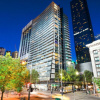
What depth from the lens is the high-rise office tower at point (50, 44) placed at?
304 feet

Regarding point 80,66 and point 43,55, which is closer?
point 80,66

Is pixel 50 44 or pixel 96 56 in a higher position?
pixel 50 44

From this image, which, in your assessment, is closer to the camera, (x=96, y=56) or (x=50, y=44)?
(x=96, y=56)

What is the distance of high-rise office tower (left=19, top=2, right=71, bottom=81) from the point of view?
304 feet

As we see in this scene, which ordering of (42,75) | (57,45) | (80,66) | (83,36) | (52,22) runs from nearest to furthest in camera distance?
(80,66) < (42,75) < (57,45) < (52,22) < (83,36)

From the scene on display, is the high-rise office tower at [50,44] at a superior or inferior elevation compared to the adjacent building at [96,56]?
superior

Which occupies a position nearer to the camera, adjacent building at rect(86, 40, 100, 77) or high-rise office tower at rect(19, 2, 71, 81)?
adjacent building at rect(86, 40, 100, 77)

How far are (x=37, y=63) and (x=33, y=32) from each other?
5201 centimetres

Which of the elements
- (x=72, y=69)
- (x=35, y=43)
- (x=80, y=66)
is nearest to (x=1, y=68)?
(x=72, y=69)

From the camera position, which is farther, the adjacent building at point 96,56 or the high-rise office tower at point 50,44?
the high-rise office tower at point 50,44

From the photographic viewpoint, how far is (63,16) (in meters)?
122

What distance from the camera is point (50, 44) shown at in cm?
10169

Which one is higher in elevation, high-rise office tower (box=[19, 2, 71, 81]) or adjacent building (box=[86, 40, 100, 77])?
high-rise office tower (box=[19, 2, 71, 81])

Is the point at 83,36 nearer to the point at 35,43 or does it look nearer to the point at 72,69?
the point at 35,43
